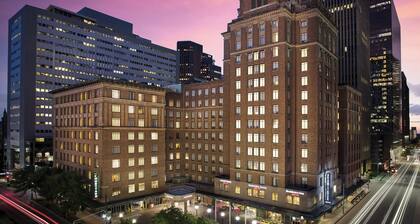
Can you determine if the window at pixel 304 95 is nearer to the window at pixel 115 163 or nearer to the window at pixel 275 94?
the window at pixel 275 94

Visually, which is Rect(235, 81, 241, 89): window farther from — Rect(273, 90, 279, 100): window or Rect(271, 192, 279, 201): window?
Rect(271, 192, 279, 201): window

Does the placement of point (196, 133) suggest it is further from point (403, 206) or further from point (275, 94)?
point (403, 206)

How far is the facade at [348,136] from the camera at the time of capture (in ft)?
288

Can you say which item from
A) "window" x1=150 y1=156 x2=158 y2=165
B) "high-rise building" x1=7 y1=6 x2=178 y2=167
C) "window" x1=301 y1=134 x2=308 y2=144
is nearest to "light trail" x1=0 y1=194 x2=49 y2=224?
"window" x1=150 y1=156 x2=158 y2=165

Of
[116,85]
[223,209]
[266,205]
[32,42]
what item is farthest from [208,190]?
[32,42]

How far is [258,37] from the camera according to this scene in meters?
72.1

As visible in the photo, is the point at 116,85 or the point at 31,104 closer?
the point at 116,85

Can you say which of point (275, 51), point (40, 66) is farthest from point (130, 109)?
point (40, 66)

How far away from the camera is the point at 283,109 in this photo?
6575cm

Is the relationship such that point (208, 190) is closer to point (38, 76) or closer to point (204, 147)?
point (204, 147)

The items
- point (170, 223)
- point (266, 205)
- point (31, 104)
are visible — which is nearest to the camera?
point (170, 223)

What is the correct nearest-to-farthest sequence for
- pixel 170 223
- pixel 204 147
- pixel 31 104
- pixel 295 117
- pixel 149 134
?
pixel 170 223 < pixel 295 117 < pixel 149 134 < pixel 204 147 < pixel 31 104

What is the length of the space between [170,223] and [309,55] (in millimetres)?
52721

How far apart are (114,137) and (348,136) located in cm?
7421
